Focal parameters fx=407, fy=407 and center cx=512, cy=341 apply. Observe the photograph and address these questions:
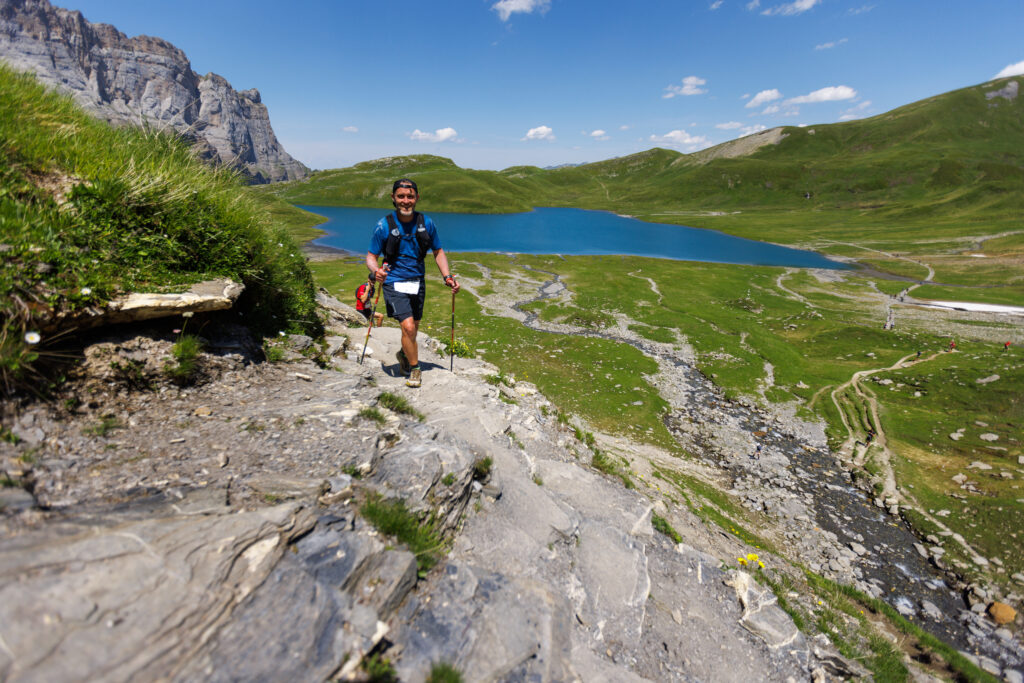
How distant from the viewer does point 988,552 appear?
1955cm

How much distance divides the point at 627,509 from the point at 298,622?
8.55m

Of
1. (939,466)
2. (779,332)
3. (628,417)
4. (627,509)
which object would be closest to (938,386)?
(939,466)

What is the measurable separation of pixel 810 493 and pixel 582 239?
403 feet

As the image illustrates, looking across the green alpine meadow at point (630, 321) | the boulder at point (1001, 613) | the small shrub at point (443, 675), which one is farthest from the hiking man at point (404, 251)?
the boulder at point (1001, 613)

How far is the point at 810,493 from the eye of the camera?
2377 cm

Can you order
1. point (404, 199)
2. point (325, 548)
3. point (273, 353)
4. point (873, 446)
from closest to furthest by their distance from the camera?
point (325, 548)
point (273, 353)
point (404, 199)
point (873, 446)

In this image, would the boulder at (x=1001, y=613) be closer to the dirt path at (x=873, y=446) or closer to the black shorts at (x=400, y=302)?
the dirt path at (x=873, y=446)

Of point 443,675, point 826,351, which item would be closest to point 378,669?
point 443,675

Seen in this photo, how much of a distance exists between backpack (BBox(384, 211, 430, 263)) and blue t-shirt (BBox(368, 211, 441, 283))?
52mm

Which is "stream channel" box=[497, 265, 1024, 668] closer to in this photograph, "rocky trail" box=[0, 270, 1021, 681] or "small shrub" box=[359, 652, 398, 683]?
"rocky trail" box=[0, 270, 1021, 681]

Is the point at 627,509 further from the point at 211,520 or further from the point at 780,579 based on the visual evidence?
the point at 211,520

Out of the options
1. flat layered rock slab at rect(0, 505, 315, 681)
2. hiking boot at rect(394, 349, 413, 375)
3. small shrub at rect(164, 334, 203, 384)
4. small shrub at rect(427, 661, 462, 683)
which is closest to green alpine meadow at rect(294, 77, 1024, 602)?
hiking boot at rect(394, 349, 413, 375)

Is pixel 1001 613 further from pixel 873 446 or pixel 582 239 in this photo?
pixel 582 239

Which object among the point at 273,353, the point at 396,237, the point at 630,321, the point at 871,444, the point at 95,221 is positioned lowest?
the point at 871,444
